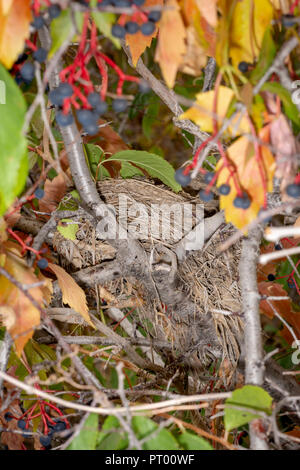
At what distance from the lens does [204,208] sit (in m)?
1.37

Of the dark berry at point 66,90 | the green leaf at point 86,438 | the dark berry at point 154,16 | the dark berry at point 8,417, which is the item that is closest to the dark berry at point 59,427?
the dark berry at point 8,417

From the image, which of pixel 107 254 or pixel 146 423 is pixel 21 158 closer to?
pixel 146 423

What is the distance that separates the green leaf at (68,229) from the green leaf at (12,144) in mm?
599

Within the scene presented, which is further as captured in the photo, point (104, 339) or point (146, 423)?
point (104, 339)

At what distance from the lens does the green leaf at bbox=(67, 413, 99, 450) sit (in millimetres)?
696

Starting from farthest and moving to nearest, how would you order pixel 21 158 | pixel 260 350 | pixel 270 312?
pixel 270 312 → pixel 260 350 → pixel 21 158

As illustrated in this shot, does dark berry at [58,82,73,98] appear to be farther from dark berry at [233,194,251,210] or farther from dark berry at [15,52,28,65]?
dark berry at [233,194,251,210]

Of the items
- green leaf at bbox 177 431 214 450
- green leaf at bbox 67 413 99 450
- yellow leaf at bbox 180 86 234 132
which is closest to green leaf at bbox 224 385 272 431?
green leaf at bbox 177 431 214 450

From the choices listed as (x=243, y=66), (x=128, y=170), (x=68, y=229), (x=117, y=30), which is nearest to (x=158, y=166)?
(x=128, y=170)

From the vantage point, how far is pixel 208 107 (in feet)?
2.20

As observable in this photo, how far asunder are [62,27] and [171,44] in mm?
151

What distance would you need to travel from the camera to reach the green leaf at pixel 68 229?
1.19 meters
